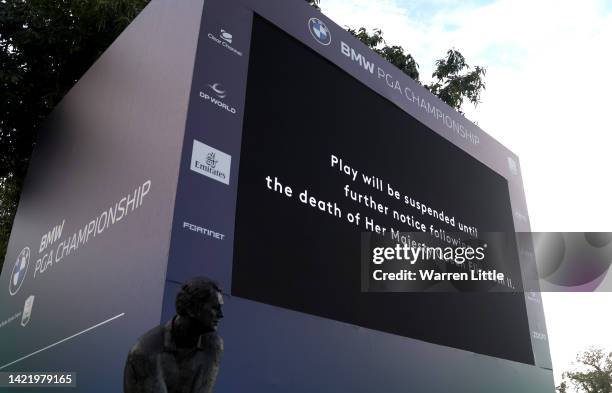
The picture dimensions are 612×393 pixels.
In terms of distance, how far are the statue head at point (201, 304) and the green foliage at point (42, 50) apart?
7.37 m

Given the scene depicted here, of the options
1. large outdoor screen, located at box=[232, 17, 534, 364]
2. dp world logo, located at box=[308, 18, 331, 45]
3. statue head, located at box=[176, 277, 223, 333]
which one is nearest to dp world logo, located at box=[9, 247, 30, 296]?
large outdoor screen, located at box=[232, 17, 534, 364]

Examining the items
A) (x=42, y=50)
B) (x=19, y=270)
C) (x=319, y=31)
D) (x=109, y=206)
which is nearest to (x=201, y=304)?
(x=109, y=206)

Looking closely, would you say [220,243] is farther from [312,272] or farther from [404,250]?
[404,250]

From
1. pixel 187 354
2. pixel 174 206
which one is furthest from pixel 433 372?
pixel 187 354

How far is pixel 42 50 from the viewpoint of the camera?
9023mm

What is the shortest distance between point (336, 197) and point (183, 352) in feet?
11.5

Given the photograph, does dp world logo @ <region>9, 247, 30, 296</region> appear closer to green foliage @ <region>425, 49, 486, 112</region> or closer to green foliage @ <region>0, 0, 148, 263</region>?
green foliage @ <region>0, 0, 148, 263</region>

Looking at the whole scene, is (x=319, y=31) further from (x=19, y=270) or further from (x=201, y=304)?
(x=201, y=304)

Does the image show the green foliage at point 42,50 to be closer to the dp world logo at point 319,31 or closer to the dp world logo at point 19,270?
the dp world logo at point 19,270

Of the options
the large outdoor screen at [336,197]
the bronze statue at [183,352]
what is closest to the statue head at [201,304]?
the bronze statue at [183,352]

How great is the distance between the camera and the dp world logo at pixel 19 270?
22.1 ft

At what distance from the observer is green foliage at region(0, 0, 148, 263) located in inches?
344

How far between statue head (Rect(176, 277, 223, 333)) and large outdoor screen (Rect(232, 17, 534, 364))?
2.09 meters

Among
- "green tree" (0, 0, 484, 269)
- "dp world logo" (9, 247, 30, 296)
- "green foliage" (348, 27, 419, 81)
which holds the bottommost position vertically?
"dp world logo" (9, 247, 30, 296)
